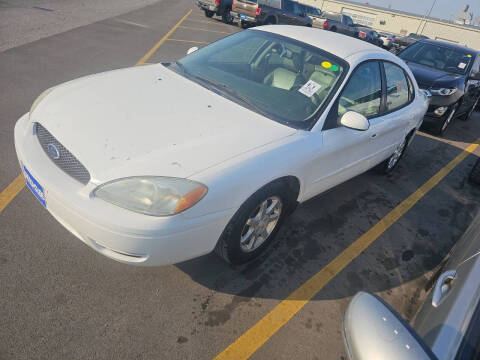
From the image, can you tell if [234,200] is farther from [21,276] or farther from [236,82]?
[21,276]

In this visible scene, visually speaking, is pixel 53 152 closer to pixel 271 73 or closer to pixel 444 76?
pixel 271 73

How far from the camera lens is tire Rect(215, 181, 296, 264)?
2.24m

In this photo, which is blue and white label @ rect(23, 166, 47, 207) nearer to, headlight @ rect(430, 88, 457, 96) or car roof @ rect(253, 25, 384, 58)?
car roof @ rect(253, 25, 384, 58)

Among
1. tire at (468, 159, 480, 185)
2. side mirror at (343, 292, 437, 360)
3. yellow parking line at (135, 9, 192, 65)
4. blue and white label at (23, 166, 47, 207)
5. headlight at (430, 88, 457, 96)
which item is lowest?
yellow parking line at (135, 9, 192, 65)

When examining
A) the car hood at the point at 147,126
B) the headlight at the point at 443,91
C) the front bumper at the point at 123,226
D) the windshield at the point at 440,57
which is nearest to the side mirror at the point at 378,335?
the front bumper at the point at 123,226

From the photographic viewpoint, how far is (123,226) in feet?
6.10

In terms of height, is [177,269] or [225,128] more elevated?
[225,128]

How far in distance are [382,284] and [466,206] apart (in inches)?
91.4

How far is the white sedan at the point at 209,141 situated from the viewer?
6.32ft

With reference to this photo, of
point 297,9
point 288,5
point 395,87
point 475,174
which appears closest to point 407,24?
point 297,9

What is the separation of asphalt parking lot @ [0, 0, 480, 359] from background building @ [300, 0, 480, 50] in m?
41.9

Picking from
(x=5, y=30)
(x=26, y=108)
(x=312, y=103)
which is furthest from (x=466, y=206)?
(x=5, y=30)

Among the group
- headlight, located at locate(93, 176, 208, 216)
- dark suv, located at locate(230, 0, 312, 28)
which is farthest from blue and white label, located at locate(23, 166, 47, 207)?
dark suv, located at locate(230, 0, 312, 28)

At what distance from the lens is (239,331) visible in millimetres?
2215
